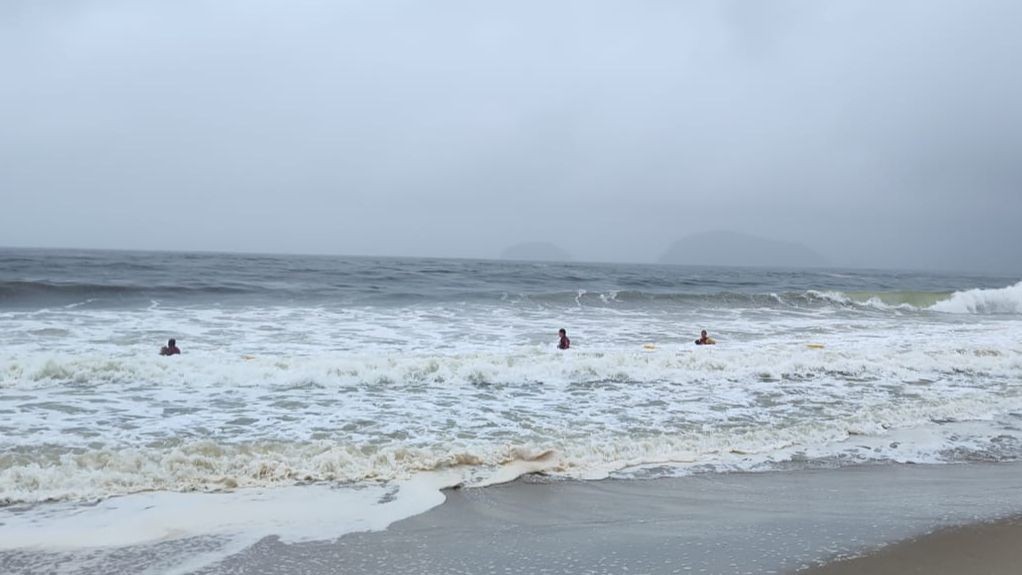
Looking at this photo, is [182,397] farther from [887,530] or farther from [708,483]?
[887,530]

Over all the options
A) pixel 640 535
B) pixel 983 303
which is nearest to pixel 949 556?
pixel 640 535

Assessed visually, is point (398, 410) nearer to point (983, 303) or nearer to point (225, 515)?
point (225, 515)

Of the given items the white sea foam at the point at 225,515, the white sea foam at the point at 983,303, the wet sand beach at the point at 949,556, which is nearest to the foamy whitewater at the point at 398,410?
the white sea foam at the point at 225,515

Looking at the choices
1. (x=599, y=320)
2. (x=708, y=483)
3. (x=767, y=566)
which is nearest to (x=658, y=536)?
(x=767, y=566)

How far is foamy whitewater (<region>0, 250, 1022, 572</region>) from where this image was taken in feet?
17.7

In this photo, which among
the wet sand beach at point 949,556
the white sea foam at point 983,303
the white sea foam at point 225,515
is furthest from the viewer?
the white sea foam at point 983,303

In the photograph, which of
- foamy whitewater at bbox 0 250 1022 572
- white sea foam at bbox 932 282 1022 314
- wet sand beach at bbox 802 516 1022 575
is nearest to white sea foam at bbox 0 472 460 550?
foamy whitewater at bbox 0 250 1022 572

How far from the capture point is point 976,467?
6703 millimetres

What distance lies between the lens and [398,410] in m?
8.69

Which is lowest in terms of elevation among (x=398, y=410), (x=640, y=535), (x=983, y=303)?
(x=398, y=410)

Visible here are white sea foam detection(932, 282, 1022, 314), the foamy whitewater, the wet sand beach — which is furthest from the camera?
white sea foam detection(932, 282, 1022, 314)

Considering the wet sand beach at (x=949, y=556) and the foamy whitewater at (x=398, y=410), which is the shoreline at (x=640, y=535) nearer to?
the wet sand beach at (x=949, y=556)

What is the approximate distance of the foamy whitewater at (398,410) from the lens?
17.7 ft

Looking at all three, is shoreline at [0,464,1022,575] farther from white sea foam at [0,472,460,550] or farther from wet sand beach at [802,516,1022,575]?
white sea foam at [0,472,460,550]
